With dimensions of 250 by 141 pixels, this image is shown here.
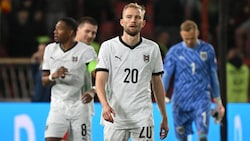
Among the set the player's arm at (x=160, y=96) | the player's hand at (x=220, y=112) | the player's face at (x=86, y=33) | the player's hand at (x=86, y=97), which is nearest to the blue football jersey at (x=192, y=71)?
the player's hand at (x=220, y=112)

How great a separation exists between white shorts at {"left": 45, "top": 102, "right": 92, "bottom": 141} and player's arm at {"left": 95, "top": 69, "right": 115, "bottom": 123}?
1458mm

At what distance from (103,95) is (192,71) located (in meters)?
3.48

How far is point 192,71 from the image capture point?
45.5 ft

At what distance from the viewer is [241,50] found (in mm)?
20703

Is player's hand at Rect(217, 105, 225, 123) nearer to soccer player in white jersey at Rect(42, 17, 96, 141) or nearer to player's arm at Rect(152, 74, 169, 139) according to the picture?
soccer player in white jersey at Rect(42, 17, 96, 141)

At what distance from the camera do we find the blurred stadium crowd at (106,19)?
1995 cm

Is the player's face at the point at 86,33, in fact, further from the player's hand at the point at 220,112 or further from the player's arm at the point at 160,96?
the player's arm at the point at 160,96

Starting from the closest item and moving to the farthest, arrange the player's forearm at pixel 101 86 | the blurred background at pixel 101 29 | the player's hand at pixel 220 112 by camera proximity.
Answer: the player's forearm at pixel 101 86 < the player's hand at pixel 220 112 < the blurred background at pixel 101 29

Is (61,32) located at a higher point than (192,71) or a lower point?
higher

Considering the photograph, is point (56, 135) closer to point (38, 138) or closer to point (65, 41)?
point (65, 41)

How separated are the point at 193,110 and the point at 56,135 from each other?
2559 millimetres

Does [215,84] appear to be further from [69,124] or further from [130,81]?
[130,81]

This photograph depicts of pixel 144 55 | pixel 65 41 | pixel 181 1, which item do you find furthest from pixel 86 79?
pixel 181 1

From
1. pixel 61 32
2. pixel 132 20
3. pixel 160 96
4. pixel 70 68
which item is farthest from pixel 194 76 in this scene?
pixel 132 20
